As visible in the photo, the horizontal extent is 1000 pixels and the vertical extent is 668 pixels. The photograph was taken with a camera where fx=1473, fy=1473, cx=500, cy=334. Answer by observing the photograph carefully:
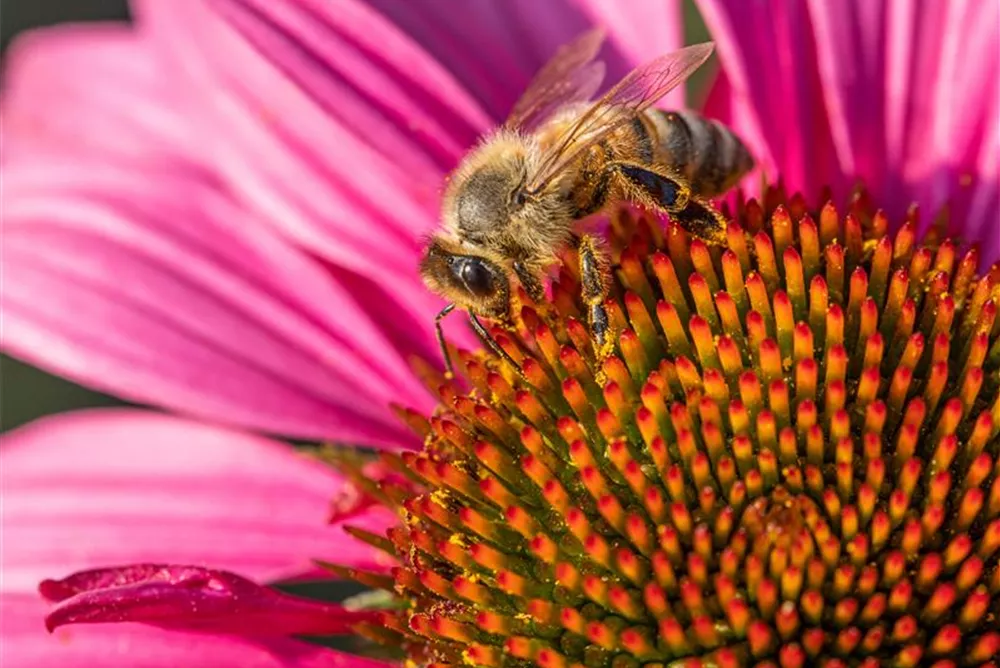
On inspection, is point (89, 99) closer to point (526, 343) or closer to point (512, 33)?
point (512, 33)

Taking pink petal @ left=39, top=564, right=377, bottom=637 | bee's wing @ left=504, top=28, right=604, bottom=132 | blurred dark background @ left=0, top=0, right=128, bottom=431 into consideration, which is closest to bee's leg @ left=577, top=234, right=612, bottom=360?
bee's wing @ left=504, top=28, right=604, bottom=132

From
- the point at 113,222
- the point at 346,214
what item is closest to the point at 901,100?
the point at 346,214

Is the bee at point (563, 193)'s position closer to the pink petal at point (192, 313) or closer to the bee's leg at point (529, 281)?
the bee's leg at point (529, 281)

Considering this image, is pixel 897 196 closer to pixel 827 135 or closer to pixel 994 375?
pixel 827 135

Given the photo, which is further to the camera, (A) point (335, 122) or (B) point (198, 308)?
(B) point (198, 308)

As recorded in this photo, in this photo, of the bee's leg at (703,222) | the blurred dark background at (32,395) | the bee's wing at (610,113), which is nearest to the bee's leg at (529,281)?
the bee's wing at (610,113)

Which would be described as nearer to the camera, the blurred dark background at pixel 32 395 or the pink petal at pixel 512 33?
the pink petal at pixel 512 33

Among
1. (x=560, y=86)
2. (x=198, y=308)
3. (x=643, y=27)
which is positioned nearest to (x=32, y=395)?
(x=198, y=308)
